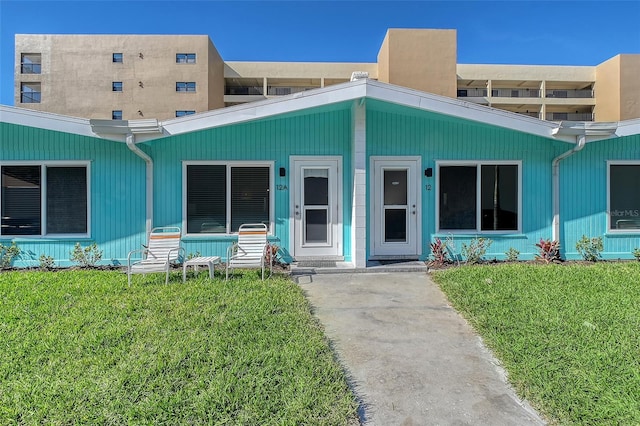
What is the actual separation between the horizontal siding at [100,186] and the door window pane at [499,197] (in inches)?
284

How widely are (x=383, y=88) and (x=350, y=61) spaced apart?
98.6 ft

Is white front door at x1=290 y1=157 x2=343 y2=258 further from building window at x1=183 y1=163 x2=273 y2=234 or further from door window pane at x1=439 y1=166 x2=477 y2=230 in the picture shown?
door window pane at x1=439 y1=166 x2=477 y2=230

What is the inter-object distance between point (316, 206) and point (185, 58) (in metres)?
31.0

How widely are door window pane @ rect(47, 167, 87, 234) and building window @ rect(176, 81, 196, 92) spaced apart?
27.3 m

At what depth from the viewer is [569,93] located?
121 feet

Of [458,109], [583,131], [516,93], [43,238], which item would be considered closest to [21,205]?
[43,238]

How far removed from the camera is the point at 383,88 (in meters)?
6.23

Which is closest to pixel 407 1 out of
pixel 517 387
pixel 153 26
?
pixel 517 387

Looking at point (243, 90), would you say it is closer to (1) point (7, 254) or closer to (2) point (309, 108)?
(1) point (7, 254)

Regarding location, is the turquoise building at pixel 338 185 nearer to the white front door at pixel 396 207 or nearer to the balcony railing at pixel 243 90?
the white front door at pixel 396 207

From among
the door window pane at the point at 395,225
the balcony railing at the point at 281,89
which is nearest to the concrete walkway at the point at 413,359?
the door window pane at the point at 395,225

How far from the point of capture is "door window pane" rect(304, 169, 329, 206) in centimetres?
725

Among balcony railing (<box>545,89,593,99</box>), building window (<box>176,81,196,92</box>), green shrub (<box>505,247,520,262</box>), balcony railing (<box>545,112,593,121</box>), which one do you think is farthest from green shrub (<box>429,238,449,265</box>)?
balcony railing (<box>545,112,593,121</box>)

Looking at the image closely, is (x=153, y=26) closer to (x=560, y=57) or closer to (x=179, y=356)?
(x=179, y=356)
